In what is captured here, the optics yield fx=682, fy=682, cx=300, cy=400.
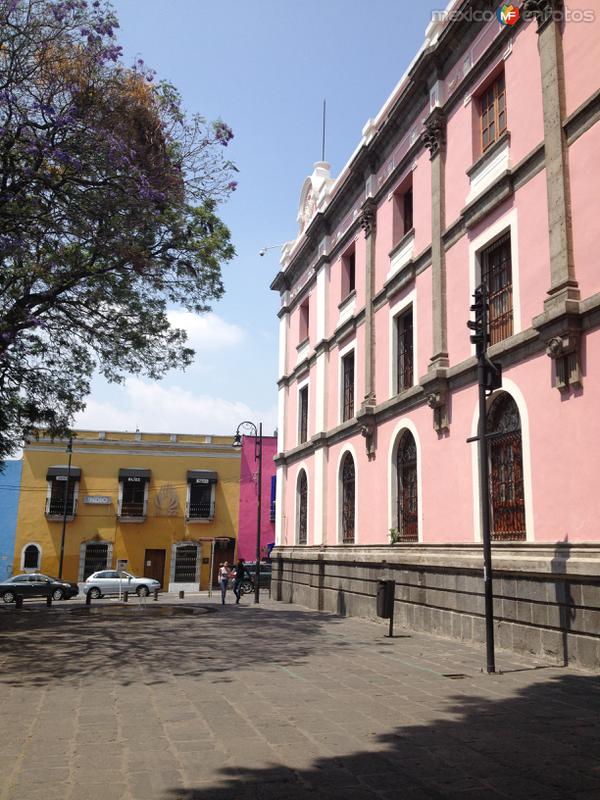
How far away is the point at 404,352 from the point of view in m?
16.8

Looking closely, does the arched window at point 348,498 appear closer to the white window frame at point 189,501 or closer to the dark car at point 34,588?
the dark car at point 34,588

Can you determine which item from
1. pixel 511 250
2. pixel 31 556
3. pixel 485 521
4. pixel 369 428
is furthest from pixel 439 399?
pixel 31 556

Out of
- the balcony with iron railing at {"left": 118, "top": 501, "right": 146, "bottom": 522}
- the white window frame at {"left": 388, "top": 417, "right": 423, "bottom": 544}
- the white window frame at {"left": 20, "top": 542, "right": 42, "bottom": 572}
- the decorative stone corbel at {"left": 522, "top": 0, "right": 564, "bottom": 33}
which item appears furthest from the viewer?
the balcony with iron railing at {"left": 118, "top": 501, "right": 146, "bottom": 522}

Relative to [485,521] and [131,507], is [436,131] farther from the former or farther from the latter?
[131,507]

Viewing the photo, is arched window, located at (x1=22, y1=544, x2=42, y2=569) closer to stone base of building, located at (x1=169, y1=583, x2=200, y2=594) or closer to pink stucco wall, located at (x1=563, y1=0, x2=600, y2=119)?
stone base of building, located at (x1=169, y1=583, x2=200, y2=594)

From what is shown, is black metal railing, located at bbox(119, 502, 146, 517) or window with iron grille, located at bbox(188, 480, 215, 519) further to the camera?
window with iron grille, located at bbox(188, 480, 215, 519)

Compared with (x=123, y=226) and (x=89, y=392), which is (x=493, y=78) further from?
(x=89, y=392)

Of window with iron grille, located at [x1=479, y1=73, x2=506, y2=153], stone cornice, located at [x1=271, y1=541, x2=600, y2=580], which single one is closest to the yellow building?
stone cornice, located at [x1=271, y1=541, x2=600, y2=580]

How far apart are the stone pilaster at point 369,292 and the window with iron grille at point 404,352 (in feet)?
4.27

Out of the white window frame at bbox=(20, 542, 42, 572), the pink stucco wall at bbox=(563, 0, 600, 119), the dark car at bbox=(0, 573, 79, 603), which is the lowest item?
the dark car at bbox=(0, 573, 79, 603)

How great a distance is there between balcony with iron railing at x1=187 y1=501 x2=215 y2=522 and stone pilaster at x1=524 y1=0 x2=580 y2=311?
33407 mm

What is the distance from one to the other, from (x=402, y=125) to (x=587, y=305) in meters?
9.22

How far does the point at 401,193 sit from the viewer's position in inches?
695

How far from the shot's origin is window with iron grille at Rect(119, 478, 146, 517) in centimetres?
4069
